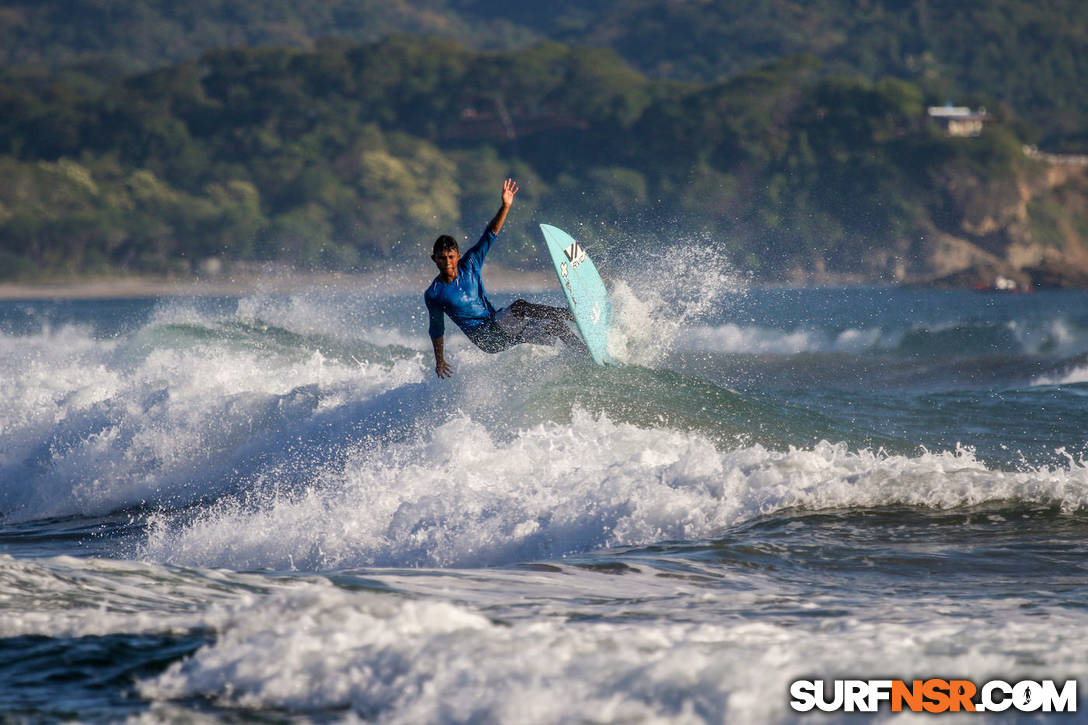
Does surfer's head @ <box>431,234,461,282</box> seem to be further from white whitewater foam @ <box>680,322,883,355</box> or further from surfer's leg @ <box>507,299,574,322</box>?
white whitewater foam @ <box>680,322,883,355</box>

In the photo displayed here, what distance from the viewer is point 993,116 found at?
99125 mm

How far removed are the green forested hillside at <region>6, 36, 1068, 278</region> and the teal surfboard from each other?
2294 inches

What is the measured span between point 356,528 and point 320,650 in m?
3.29

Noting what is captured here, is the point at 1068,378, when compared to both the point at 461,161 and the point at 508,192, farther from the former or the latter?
the point at 461,161

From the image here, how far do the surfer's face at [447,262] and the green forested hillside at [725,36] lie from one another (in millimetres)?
118745

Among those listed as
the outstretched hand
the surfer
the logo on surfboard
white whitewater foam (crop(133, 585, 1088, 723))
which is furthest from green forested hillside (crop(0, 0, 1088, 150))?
white whitewater foam (crop(133, 585, 1088, 723))

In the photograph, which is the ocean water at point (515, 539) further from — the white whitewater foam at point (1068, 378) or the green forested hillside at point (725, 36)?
the green forested hillside at point (725, 36)

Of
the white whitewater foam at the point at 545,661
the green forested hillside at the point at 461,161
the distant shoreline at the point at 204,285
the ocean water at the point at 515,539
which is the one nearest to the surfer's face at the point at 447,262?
the ocean water at the point at 515,539

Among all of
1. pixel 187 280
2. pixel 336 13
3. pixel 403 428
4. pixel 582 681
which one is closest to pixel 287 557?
pixel 403 428

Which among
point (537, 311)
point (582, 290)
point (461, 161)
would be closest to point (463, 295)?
point (537, 311)

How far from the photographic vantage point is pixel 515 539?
24.0 ft

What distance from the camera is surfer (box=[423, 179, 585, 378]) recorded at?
882cm

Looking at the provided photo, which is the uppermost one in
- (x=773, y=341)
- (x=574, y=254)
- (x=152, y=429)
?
(x=773, y=341)

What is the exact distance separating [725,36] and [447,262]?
140190 mm
